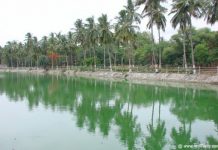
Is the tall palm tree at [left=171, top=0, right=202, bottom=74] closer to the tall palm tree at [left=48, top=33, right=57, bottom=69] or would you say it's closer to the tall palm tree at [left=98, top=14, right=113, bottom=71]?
the tall palm tree at [left=98, top=14, right=113, bottom=71]

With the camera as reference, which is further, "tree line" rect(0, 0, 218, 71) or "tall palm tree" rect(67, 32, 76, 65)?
"tall palm tree" rect(67, 32, 76, 65)

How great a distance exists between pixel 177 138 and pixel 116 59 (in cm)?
7730

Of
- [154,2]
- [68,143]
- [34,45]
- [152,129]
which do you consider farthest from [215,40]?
[34,45]

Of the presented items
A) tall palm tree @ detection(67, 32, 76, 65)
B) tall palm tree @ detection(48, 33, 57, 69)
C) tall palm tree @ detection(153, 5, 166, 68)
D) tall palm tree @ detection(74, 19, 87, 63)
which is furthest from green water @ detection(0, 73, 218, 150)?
tall palm tree @ detection(48, 33, 57, 69)

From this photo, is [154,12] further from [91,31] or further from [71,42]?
[71,42]

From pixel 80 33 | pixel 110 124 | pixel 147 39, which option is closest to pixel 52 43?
pixel 80 33

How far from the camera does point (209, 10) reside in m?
38.4

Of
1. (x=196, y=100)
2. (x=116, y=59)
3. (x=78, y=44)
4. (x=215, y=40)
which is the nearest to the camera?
(x=196, y=100)

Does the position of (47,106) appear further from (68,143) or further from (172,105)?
(68,143)

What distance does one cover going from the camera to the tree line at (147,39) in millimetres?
45250

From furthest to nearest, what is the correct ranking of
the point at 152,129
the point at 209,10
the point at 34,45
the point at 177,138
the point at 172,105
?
the point at 34,45, the point at 209,10, the point at 172,105, the point at 152,129, the point at 177,138

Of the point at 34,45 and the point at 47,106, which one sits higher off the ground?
the point at 34,45

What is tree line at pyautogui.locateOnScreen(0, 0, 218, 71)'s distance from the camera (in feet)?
148

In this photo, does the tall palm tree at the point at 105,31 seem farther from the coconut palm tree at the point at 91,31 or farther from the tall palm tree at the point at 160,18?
the tall palm tree at the point at 160,18
